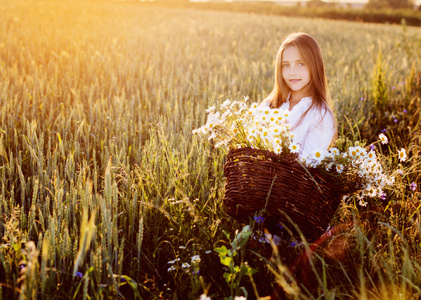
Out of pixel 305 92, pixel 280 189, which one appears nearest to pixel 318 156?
pixel 280 189

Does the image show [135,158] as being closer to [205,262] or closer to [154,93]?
[205,262]

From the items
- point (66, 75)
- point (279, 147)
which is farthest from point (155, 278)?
point (66, 75)

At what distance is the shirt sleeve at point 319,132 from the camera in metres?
1.98

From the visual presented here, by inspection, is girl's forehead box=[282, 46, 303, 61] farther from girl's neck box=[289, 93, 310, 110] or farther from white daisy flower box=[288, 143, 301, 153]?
white daisy flower box=[288, 143, 301, 153]

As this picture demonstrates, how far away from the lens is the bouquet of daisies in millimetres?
1628

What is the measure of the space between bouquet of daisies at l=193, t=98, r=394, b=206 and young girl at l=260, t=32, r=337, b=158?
0.27 m

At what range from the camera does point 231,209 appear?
1.77 m

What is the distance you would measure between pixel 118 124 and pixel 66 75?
1837 mm

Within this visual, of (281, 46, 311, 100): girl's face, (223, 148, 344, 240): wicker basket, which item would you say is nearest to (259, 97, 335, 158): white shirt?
(281, 46, 311, 100): girl's face

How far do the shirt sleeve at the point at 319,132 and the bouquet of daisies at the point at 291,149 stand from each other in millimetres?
267

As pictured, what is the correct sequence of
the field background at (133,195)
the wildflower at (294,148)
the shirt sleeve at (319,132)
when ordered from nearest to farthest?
the field background at (133,195)
the wildflower at (294,148)
the shirt sleeve at (319,132)

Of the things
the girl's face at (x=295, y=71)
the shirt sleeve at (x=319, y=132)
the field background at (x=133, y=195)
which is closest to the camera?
the field background at (x=133, y=195)

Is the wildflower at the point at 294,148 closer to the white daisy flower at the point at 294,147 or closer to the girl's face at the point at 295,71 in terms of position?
the white daisy flower at the point at 294,147

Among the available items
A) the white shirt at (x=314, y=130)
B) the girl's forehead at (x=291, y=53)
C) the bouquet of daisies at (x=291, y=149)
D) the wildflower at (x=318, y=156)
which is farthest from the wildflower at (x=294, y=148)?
the girl's forehead at (x=291, y=53)
